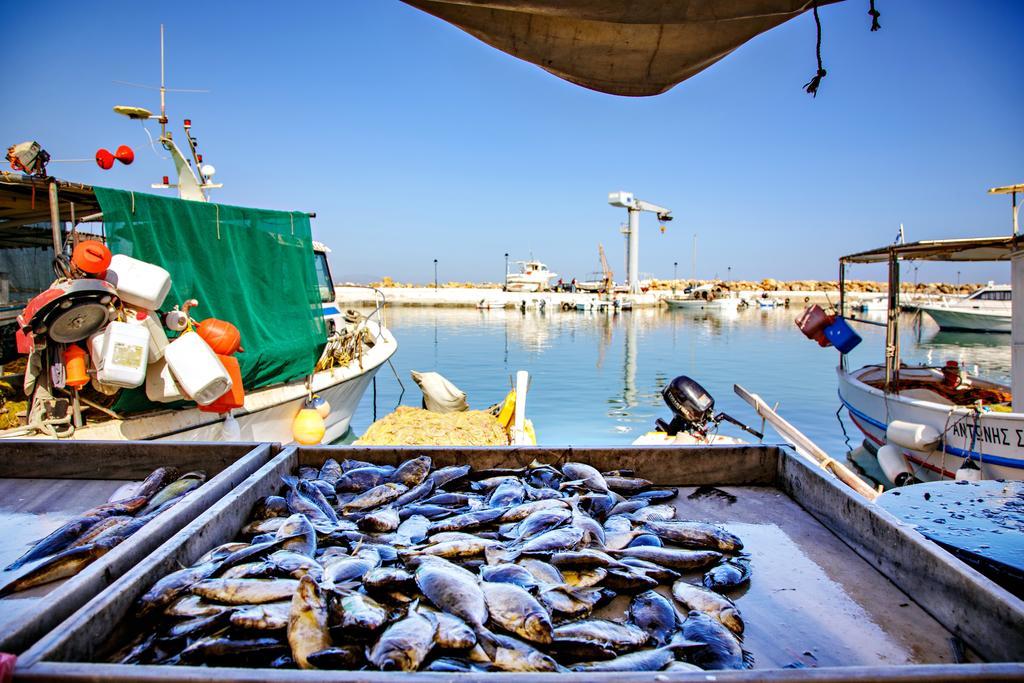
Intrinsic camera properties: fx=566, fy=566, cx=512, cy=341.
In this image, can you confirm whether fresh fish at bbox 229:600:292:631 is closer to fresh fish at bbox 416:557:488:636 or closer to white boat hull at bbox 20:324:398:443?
fresh fish at bbox 416:557:488:636

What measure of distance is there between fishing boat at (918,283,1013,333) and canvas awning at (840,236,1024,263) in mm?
37629

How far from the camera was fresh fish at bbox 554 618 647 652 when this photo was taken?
1.95m

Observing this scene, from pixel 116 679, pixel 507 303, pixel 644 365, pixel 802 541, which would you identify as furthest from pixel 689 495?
pixel 507 303

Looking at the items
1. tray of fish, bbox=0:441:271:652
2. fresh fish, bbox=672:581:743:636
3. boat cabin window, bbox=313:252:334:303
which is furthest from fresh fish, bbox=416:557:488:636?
boat cabin window, bbox=313:252:334:303

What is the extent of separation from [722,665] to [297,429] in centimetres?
811

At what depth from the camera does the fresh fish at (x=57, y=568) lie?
2422mm

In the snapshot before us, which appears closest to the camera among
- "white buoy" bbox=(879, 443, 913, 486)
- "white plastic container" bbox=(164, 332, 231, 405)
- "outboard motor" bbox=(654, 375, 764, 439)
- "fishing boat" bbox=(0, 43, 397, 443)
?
"fishing boat" bbox=(0, 43, 397, 443)

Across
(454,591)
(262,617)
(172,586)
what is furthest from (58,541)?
(454,591)

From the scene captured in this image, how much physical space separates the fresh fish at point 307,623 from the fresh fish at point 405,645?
188 mm

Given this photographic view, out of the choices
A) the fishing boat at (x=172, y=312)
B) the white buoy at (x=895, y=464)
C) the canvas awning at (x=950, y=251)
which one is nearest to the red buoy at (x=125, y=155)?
the fishing boat at (x=172, y=312)

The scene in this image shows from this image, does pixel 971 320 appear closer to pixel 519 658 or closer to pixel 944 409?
pixel 944 409

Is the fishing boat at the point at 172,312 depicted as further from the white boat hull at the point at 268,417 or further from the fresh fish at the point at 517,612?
the fresh fish at the point at 517,612

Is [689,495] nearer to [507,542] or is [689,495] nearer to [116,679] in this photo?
[507,542]

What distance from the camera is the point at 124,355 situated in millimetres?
5668
